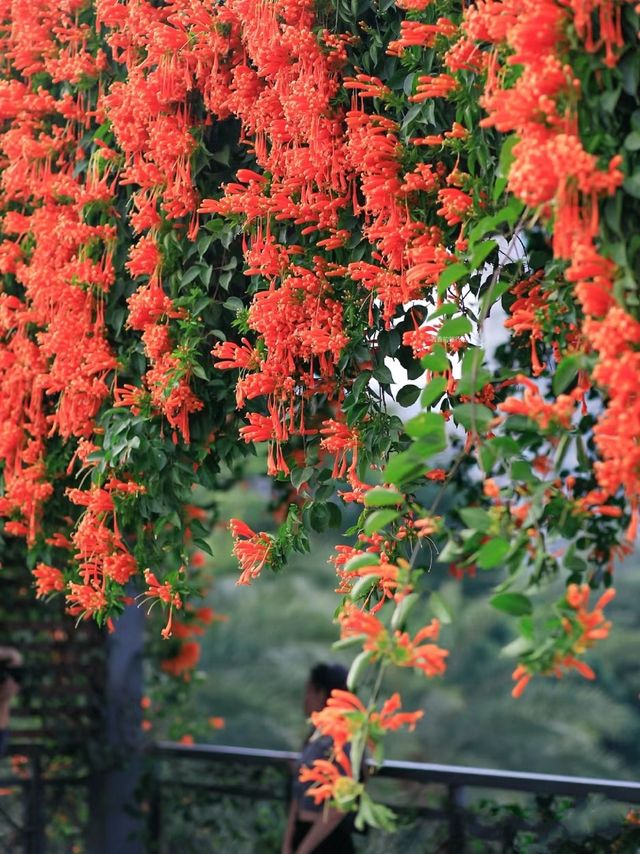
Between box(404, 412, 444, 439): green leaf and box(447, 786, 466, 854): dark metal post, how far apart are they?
2.93 m

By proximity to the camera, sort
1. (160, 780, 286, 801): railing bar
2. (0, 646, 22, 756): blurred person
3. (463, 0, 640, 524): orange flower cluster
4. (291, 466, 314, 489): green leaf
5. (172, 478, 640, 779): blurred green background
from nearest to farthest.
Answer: (463, 0, 640, 524): orange flower cluster
(291, 466, 314, 489): green leaf
(0, 646, 22, 756): blurred person
(160, 780, 286, 801): railing bar
(172, 478, 640, 779): blurred green background

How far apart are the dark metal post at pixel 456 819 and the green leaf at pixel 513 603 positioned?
9.52 ft

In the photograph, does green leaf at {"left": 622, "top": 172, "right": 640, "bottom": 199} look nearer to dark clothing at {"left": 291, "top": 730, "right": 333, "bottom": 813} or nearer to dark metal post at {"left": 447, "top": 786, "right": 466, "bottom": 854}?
dark clothing at {"left": 291, "top": 730, "right": 333, "bottom": 813}

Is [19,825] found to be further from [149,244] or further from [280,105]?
[280,105]

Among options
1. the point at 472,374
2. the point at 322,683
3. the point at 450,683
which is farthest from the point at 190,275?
the point at 450,683

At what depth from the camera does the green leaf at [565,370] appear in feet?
5.13

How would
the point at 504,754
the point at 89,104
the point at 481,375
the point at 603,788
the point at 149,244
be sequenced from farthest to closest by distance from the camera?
the point at 504,754
the point at 603,788
the point at 89,104
the point at 149,244
the point at 481,375

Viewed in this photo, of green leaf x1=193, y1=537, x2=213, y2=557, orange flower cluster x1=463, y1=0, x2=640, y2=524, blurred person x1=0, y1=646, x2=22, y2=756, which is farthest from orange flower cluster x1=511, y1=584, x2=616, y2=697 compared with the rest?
blurred person x1=0, y1=646, x2=22, y2=756

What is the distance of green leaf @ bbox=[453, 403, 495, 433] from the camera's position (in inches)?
65.0

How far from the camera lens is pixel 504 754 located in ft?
38.2

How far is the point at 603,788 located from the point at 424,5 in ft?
8.52

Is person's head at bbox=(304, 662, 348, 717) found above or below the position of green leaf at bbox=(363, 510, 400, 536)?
above

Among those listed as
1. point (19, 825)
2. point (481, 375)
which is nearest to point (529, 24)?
point (481, 375)

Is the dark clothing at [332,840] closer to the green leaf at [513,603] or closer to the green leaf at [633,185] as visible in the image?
the green leaf at [513,603]
